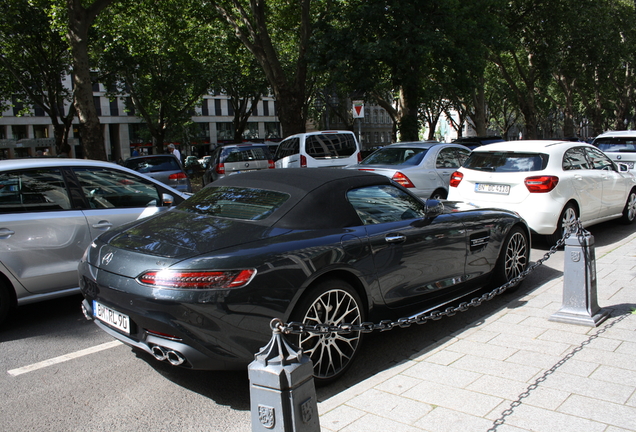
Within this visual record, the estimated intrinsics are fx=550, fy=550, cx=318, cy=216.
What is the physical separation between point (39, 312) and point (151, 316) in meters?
3.17

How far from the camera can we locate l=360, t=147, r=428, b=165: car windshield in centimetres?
1147

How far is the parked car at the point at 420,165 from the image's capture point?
10945mm

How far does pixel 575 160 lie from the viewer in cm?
859

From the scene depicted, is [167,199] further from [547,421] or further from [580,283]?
[547,421]

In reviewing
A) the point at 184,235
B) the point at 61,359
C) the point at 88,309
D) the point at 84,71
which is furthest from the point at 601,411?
the point at 84,71

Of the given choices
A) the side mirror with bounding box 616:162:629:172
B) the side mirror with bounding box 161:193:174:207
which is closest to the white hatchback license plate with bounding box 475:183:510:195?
the side mirror with bounding box 616:162:629:172

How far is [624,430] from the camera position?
2818 millimetres

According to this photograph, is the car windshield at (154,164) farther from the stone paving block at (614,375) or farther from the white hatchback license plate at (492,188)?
the stone paving block at (614,375)

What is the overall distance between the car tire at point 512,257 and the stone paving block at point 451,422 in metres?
2.82

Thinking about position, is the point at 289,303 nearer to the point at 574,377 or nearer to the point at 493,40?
the point at 574,377

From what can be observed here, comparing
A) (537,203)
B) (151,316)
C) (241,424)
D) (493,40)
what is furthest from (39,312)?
(493,40)

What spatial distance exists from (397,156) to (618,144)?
258 inches

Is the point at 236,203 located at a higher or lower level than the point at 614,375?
higher

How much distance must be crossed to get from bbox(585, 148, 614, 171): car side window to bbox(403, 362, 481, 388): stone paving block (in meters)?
6.66
